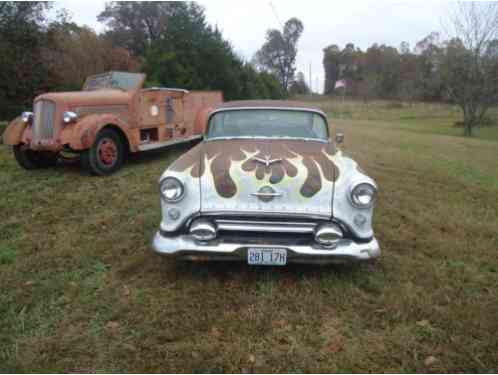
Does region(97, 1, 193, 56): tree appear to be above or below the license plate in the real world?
above

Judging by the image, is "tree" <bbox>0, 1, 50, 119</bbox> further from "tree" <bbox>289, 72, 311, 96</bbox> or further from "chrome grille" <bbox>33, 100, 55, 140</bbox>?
"tree" <bbox>289, 72, 311, 96</bbox>

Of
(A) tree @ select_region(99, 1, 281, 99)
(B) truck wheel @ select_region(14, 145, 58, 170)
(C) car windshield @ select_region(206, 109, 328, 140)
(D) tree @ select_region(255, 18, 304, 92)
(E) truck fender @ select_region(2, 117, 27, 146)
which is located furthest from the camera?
(D) tree @ select_region(255, 18, 304, 92)

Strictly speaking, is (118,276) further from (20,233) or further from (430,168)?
(430,168)

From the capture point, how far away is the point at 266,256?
9.72 ft

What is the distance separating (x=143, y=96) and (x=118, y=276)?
5182 millimetres

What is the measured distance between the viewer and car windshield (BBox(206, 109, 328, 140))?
426 cm

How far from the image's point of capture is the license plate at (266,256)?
2.95m

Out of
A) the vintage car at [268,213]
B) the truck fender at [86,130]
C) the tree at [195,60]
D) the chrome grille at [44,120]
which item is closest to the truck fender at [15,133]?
the chrome grille at [44,120]

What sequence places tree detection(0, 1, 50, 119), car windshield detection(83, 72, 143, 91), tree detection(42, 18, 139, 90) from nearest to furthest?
car windshield detection(83, 72, 143, 91)
tree detection(0, 1, 50, 119)
tree detection(42, 18, 139, 90)

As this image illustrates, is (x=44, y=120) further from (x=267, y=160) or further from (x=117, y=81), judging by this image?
(x=267, y=160)

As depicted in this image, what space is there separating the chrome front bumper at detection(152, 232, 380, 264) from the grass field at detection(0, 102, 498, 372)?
0.31 meters

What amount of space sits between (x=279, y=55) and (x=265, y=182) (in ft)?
203

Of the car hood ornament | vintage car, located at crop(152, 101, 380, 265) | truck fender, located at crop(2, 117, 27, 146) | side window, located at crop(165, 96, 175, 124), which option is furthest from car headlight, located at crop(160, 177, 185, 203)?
side window, located at crop(165, 96, 175, 124)

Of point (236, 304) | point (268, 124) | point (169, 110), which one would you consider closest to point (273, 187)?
point (236, 304)
